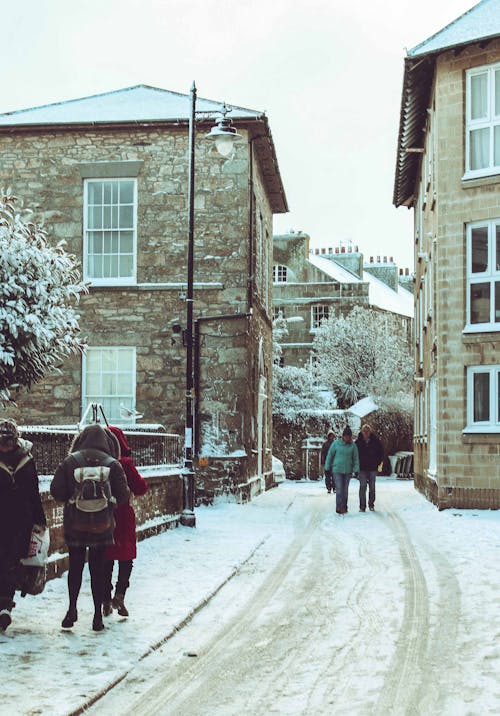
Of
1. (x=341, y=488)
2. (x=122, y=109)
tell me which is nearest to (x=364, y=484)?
(x=341, y=488)

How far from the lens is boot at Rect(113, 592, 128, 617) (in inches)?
348

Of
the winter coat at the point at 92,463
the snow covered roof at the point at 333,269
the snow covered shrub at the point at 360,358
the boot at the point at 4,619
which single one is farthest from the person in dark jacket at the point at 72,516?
the snow covered roof at the point at 333,269

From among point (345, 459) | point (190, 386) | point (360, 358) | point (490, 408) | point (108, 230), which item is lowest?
point (345, 459)

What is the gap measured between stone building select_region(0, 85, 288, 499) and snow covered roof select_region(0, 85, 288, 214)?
2.3 inches

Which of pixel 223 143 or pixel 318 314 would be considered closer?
pixel 223 143

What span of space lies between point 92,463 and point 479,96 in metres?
14.6

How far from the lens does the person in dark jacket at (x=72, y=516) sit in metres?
8.28

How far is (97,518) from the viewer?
828cm

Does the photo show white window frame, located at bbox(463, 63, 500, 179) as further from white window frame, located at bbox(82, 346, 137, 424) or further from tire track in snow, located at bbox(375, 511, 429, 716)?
tire track in snow, located at bbox(375, 511, 429, 716)

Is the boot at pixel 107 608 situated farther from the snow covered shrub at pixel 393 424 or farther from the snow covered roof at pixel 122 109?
the snow covered shrub at pixel 393 424

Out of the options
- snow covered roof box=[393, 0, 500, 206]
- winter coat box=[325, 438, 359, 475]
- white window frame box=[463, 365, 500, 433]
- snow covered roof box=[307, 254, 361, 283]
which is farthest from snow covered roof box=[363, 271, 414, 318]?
winter coat box=[325, 438, 359, 475]

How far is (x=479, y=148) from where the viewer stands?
20.4 m

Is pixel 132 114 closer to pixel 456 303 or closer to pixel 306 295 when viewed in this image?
pixel 456 303

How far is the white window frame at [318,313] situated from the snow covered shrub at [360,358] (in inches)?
132
